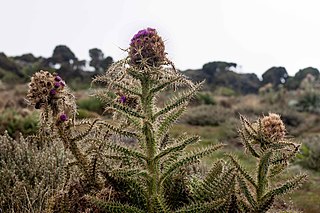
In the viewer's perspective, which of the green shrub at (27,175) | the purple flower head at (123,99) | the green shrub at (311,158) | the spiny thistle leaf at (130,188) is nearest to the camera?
the spiny thistle leaf at (130,188)

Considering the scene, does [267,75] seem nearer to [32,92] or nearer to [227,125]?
[227,125]

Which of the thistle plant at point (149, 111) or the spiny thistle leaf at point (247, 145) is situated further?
the spiny thistle leaf at point (247, 145)

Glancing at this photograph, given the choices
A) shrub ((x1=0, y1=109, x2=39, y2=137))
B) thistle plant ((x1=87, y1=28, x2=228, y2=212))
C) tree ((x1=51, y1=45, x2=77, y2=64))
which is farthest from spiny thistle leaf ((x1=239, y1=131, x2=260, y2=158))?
tree ((x1=51, y1=45, x2=77, y2=64))

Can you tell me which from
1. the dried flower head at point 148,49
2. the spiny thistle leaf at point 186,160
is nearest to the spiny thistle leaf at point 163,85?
the dried flower head at point 148,49

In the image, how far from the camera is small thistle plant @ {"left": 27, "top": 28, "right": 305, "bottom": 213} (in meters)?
2.32

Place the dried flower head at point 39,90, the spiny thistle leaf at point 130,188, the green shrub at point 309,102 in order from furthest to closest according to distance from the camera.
Result: the green shrub at point 309,102 → the dried flower head at point 39,90 → the spiny thistle leaf at point 130,188

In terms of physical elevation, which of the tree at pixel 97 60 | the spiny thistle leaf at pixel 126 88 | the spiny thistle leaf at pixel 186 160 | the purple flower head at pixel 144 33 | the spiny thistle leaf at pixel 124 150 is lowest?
the spiny thistle leaf at pixel 186 160

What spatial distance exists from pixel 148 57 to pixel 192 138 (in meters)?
0.46

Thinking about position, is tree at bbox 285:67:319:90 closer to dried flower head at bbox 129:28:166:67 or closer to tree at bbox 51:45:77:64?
tree at bbox 51:45:77:64

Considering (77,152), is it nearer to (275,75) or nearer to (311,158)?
(311,158)

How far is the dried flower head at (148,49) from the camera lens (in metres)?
2.30

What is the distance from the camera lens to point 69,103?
9.01 ft

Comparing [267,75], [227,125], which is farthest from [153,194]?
[267,75]

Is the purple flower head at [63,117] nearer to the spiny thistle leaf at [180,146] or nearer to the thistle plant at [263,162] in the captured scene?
the spiny thistle leaf at [180,146]
